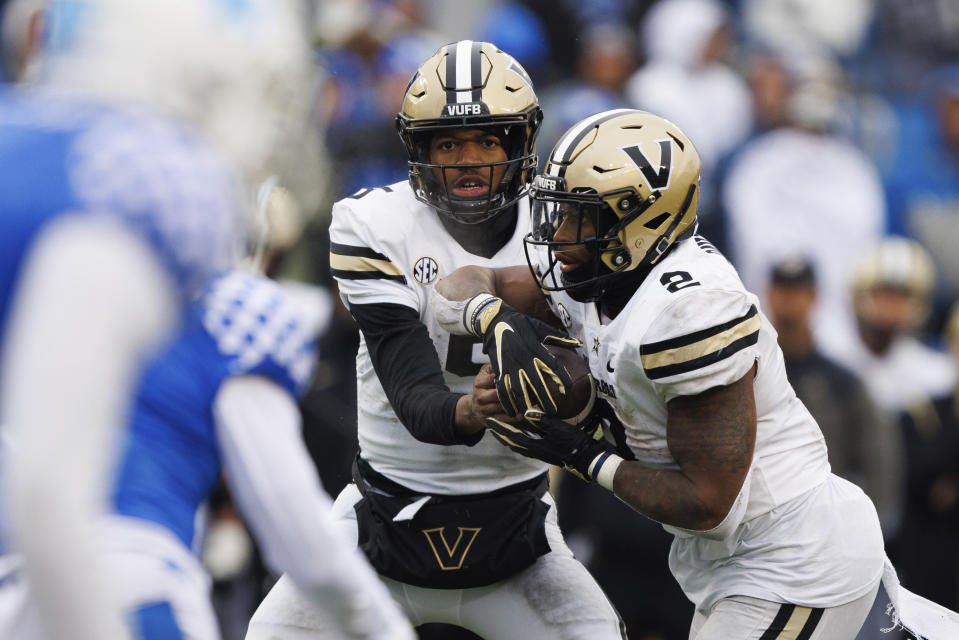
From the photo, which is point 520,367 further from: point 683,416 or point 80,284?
point 80,284

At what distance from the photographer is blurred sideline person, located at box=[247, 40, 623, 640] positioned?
3262mm

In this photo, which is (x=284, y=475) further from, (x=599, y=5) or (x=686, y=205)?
(x=599, y=5)

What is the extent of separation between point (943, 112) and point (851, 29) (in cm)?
120

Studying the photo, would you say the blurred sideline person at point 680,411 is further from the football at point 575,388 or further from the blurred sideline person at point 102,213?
the blurred sideline person at point 102,213

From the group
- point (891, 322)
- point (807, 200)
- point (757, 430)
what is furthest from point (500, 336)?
point (807, 200)

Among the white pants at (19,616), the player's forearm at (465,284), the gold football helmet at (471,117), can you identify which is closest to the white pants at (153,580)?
the white pants at (19,616)

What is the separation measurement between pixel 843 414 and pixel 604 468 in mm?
2390

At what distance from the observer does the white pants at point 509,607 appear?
10.7 ft

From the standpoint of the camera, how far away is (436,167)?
3.29 meters

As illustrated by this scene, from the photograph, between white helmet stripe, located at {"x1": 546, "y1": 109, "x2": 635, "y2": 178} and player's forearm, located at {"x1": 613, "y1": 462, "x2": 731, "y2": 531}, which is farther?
white helmet stripe, located at {"x1": 546, "y1": 109, "x2": 635, "y2": 178}

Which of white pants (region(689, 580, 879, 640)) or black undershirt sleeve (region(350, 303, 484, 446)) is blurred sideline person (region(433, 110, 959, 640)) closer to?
white pants (region(689, 580, 879, 640))

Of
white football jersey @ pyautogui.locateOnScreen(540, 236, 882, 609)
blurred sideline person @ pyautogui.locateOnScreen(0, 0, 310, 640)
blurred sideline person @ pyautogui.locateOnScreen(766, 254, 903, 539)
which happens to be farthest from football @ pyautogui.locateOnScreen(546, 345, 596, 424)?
blurred sideline person @ pyautogui.locateOnScreen(766, 254, 903, 539)

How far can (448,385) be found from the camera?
334 cm

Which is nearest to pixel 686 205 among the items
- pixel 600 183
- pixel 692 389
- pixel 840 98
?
pixel 600 183
